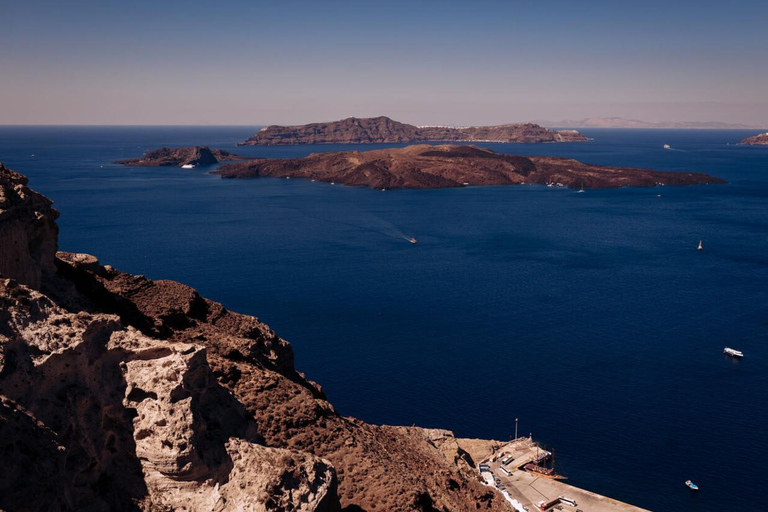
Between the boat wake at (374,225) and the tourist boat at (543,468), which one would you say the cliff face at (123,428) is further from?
the boat wake at (374,225)

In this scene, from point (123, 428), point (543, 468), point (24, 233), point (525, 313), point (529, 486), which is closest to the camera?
point (123, 428)

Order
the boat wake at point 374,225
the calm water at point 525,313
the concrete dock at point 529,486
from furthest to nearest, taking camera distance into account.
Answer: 1. the boat wake at point 374,225
2. the calm water at point 525,313
3. the concrete dock at point 529,486

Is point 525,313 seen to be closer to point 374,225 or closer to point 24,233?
point 374,225

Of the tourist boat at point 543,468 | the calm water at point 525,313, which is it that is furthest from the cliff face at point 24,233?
the tourist boat at point 543,468

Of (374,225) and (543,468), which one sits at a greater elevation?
(374,225)

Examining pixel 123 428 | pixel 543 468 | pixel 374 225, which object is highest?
pixel 123 428

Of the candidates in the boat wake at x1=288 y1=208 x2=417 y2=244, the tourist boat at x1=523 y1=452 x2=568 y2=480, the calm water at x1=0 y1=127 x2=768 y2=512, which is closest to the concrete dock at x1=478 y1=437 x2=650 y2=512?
the tourist boat at x1=523 y1=452 x2=568 y2=480

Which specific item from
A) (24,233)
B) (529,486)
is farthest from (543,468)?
(24,233)

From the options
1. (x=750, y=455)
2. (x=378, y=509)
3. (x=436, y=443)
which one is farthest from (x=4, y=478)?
(x=750, y=455)
